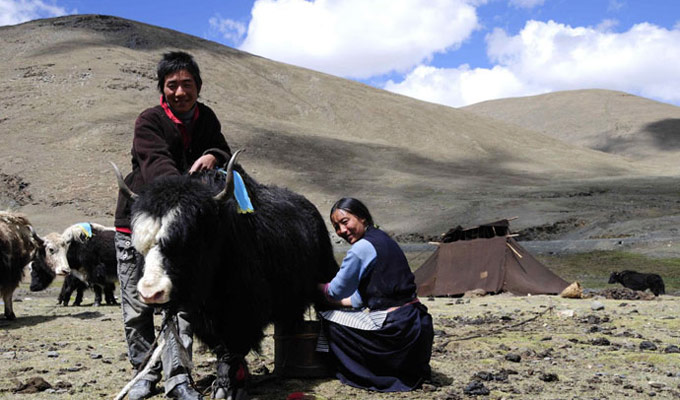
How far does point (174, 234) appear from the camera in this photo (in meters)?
3.47

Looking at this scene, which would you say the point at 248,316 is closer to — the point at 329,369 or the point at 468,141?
the point at 329,369

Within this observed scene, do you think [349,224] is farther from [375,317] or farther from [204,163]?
[204,163]

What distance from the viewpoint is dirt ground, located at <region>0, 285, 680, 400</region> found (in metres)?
4.54

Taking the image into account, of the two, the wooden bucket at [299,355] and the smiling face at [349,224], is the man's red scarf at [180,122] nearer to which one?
the smiling face at [349,224]

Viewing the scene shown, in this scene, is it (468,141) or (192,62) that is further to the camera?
(468,141)

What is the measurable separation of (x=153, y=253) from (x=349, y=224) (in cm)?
168

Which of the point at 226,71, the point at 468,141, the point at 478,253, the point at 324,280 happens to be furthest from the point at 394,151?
the point at 324,280

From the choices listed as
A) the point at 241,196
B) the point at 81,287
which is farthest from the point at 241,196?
the point at 81,287

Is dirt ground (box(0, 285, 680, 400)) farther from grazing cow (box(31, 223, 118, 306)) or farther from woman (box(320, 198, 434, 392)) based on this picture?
grazing cow (box(31, 223, 118, 306))

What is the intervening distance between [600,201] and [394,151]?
23627mm

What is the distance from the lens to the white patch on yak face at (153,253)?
10.9 ft

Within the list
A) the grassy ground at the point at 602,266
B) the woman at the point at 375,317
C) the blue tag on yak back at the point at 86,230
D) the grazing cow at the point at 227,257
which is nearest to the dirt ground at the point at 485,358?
the woman at the point at 375,317

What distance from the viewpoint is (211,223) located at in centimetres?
372

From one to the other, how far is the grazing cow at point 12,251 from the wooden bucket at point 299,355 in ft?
17.3
